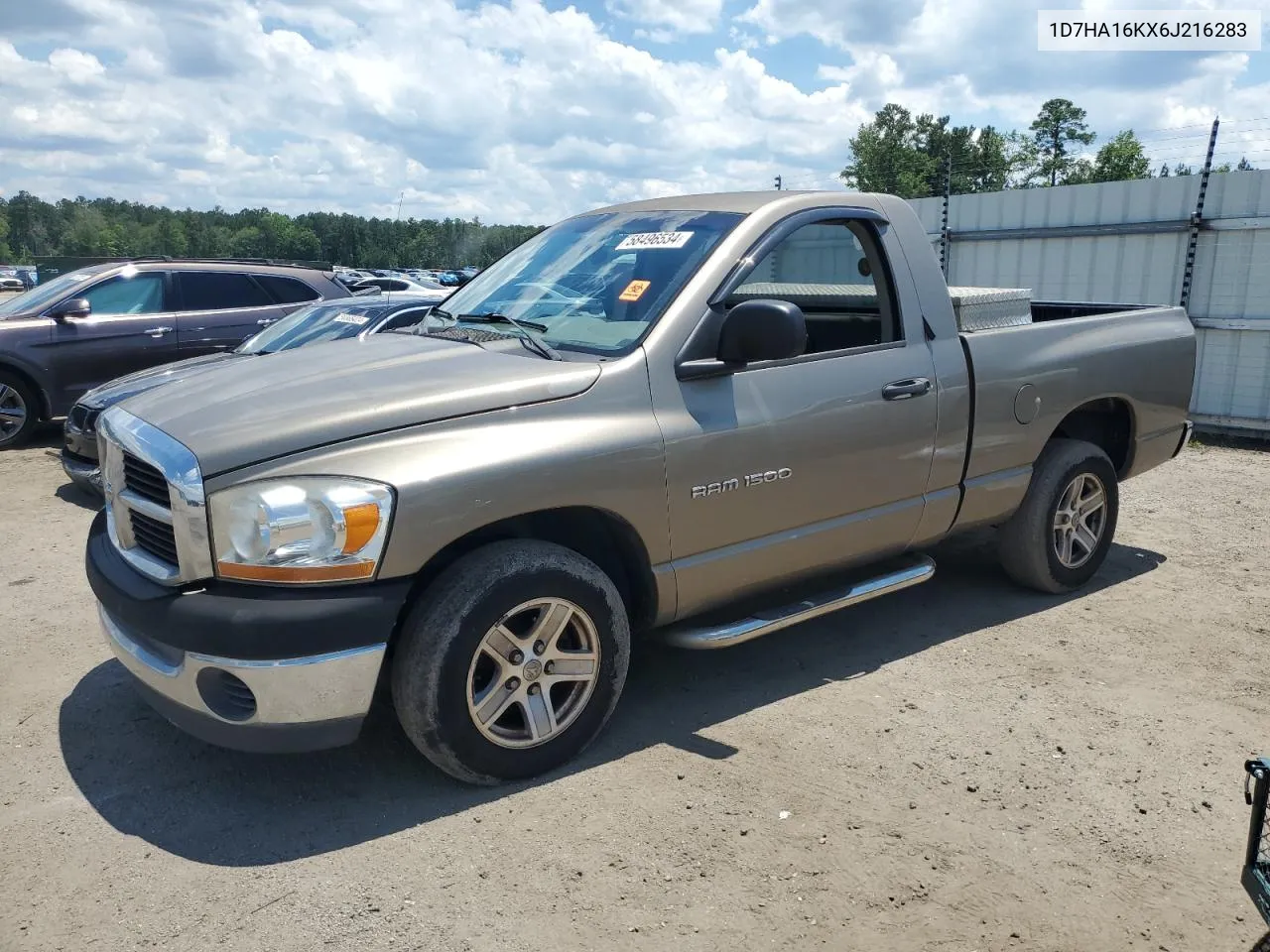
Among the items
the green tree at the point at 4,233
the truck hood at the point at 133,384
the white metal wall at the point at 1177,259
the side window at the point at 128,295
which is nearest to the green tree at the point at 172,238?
the green tree at the point at 4,233

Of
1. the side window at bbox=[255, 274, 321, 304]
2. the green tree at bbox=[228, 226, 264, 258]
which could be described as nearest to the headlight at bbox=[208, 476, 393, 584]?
the side window at bbox=[255, 274, 321, 304]

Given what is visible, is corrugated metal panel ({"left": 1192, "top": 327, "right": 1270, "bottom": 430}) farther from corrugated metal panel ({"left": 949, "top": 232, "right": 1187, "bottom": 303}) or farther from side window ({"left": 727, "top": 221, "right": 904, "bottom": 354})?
side window ({"left": 727, "top": 221, "right": 904, "bottom": 354})

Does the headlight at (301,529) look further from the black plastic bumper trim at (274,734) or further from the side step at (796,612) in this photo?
the side step at (796,612)

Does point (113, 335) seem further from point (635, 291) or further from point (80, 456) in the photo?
point (635, 291)

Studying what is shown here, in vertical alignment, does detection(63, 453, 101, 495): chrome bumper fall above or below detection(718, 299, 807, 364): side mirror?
below

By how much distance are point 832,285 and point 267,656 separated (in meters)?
3.26

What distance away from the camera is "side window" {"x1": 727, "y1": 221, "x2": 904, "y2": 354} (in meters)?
4.36

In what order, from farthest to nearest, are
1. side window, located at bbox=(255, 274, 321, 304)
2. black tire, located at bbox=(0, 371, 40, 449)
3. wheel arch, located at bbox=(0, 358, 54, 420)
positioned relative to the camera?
side window, located at bbox=(255, 274, 321, 304)
black tire, located at bbox=(0, 371, 40, 449)
wheel arch, located at bbox=(0, 358, 54, 420)

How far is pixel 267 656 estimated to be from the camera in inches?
113

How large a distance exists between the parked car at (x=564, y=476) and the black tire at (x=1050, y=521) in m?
0.04

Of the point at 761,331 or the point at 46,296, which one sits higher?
the point at 761,331

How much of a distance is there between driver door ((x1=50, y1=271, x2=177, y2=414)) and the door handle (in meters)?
8.02

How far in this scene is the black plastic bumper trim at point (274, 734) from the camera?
299 cm

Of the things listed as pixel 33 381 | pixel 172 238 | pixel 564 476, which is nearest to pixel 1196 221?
pixel 564 476
